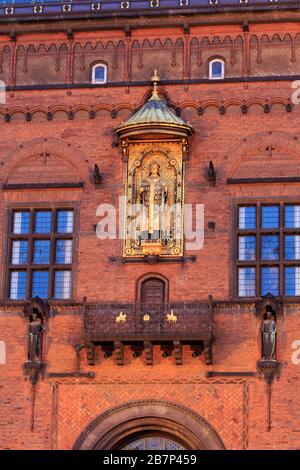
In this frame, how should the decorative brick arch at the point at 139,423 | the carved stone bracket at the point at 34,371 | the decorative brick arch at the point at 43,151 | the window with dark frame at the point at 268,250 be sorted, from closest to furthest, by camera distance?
the decorative brick arch at the point at 139,423, the carved stone bracket at the point at 34,371, the window with dark frame at the point at 268,250, the decorative brick arch at the point at 43,151

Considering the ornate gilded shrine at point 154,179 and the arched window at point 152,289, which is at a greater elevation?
the ornate gilded shrine at point 154,179

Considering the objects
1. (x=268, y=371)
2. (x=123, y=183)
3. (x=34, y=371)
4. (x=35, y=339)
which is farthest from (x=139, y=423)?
(x=123, y=183)

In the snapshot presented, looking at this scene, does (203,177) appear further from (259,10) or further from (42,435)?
(42,435)

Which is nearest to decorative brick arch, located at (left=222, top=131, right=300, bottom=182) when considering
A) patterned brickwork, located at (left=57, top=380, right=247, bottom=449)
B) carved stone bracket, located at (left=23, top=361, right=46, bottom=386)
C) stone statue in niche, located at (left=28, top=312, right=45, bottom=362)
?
patterned brickwork, located at (left=57, top=380, right=247, bottom=449)

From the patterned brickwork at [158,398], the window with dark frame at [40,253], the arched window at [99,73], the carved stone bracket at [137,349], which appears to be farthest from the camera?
the arched window at [99,73]

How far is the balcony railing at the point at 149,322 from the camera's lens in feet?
123

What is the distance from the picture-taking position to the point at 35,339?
126ft

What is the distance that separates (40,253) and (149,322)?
385cm

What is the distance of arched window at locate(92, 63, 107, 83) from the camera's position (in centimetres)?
4081

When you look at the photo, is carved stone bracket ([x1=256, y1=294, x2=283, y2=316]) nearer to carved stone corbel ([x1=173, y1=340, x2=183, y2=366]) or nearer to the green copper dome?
carved stone corbel ([x1=173, y1=340, x2=183, y2=366])

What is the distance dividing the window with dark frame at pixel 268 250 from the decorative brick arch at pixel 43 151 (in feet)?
14.7

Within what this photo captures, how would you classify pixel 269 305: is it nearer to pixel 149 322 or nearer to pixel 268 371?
pixel 268 371

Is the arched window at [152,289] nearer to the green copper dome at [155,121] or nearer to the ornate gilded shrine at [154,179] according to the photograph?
the ornate gilded shrine at [154,179]

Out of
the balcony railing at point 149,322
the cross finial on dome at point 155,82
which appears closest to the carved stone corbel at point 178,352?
the balcony railing at point 149,322
